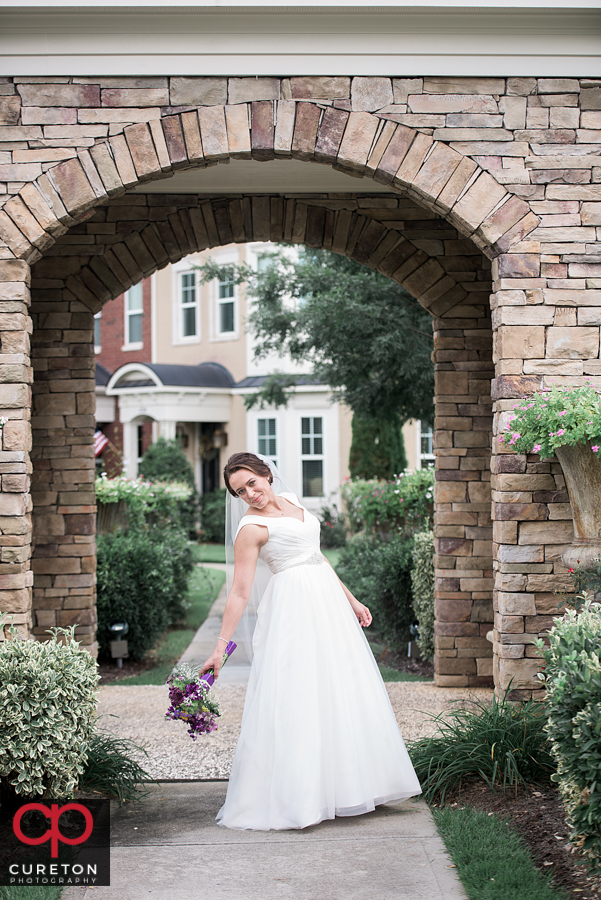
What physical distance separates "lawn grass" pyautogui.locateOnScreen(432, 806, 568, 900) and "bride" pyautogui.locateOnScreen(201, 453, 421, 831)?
12.2 inches

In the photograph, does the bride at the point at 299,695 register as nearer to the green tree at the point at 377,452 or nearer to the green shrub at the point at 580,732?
the green shrub at the point at 580,732

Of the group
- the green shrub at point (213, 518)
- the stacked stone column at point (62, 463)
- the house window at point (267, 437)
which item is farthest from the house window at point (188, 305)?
the stacked stone column at point (62, 463)

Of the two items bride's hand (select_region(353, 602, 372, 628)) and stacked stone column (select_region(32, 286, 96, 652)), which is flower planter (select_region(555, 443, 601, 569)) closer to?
bride's hand (select_region(353, 602, 372, 628))

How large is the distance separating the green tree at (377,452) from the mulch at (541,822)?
11.9 m

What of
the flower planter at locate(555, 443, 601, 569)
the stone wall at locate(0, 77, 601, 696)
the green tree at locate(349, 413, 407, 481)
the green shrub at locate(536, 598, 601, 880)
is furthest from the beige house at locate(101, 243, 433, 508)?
the green shrub at locate(536, 598, 601, 880)

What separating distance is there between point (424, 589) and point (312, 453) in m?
11.3

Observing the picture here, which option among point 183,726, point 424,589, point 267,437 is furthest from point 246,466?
point 267,437

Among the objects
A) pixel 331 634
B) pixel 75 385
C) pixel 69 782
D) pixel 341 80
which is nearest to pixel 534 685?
pixel 331 634

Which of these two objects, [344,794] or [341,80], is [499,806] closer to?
[344,794]

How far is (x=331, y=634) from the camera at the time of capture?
12.9ft

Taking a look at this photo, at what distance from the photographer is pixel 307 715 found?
12.3 ft

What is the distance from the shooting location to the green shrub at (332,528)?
16.2 meters

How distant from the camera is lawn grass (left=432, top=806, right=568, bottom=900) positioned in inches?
121

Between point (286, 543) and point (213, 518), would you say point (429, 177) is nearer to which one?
point (286, 543)
